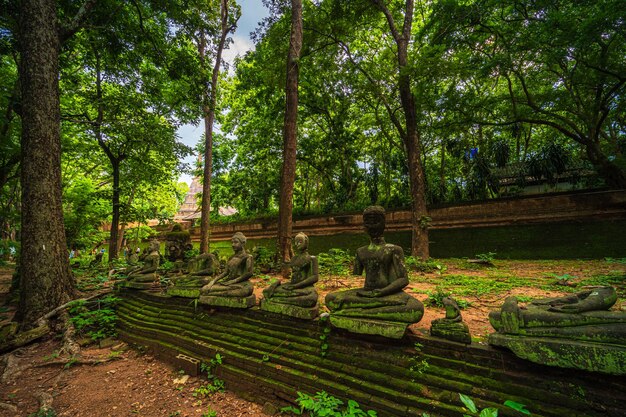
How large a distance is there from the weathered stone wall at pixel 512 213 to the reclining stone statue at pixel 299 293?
6.75 metres

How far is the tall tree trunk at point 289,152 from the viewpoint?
711cm

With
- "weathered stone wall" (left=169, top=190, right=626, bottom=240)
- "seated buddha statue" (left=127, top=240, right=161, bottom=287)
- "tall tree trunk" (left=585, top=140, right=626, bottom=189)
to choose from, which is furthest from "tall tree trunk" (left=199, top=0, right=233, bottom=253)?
"tall tree trunk" (left=585, top=140, right=626, bottom=189)

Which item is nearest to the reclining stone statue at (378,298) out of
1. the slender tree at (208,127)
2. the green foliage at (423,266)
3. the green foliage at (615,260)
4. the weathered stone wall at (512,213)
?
the green foliage at (423,266)

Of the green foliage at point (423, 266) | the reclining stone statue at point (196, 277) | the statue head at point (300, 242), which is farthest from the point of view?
the green foliage at point (423, 266)

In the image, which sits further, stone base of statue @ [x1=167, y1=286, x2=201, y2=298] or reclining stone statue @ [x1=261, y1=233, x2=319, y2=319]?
stone base of statue @ [x1=167, y1=286, x2=201, y2=298]

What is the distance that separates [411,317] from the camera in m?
2.74

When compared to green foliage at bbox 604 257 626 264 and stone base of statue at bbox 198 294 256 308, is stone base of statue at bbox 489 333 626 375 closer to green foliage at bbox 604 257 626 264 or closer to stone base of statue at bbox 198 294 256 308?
stone base of statue at bbox 198 294 256 308

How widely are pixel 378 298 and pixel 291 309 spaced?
122 centimetres

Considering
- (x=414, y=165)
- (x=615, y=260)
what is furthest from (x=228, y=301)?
(x=615, y=260)

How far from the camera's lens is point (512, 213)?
8.09 metres

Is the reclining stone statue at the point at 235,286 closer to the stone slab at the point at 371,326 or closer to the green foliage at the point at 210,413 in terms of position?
the green foliage at the point at 210,413

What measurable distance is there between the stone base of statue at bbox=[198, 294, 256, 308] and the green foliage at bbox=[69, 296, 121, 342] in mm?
2162

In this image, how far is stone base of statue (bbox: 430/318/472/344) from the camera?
2545mm

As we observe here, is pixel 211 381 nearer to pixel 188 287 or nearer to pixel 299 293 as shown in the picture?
pixel 299 293
